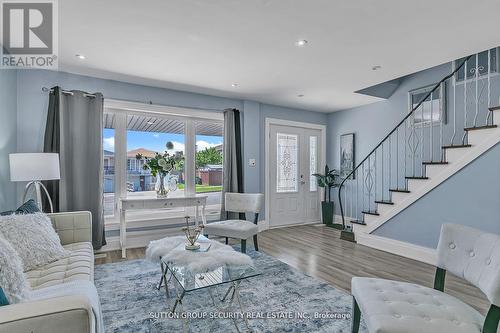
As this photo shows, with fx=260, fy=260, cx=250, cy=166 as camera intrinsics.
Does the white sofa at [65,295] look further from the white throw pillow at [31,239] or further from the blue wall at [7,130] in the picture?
the blue wall at [7,130]

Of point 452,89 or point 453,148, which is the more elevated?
point 452,89

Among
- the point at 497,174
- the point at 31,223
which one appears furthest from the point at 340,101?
the point at 31,223

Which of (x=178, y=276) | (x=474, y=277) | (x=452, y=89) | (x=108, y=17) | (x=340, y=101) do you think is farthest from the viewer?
(x=340, y=101)

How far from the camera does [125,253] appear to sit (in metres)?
3.68

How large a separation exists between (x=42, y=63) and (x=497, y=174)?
5.56 meters

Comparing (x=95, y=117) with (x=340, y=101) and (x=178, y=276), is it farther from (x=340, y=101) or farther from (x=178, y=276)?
(x=340, y=101)

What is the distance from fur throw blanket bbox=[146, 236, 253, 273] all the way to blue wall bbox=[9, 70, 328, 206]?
A: 2493mm

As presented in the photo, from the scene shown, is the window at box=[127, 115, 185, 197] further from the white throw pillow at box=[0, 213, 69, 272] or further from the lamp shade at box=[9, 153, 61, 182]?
the white throw pillow at box=[0, 213, 69, 272]

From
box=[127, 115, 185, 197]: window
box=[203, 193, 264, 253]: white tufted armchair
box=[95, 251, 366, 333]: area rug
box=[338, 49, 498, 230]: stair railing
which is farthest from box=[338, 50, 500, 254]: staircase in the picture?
box=[127, 115, 185, 197]: window

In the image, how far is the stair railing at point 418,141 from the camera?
397 centimetres

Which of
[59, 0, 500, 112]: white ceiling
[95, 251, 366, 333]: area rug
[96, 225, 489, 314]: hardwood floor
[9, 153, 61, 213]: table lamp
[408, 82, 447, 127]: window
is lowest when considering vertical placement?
[96, 225, 489, 314]: hardwood floor

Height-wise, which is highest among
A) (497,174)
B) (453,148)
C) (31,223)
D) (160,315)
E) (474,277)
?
(453,148)

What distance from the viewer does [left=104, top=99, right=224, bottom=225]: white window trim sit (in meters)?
3.98

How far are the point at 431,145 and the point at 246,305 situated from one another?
3.87 metres
